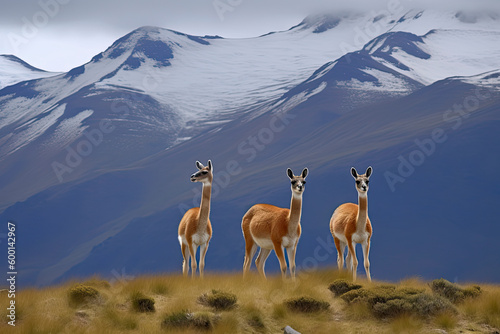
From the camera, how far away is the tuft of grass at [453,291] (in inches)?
795

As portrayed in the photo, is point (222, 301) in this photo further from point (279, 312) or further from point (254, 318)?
point (279, 312)

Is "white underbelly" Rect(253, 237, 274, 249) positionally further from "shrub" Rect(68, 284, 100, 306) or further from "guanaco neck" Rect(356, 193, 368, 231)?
"shrub" Rect(68, 284, 100, 306)

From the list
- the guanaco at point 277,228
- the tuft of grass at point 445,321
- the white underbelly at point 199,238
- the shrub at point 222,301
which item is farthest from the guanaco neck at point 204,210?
the tuft of grass at point 445,321

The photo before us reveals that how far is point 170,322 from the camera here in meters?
17.3

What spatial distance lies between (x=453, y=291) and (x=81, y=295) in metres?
11.0

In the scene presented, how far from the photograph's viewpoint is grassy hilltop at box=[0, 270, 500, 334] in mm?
17266

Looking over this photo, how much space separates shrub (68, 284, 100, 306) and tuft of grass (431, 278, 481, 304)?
1020cm

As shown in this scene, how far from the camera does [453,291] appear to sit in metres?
20.4

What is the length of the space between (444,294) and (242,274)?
648 cm

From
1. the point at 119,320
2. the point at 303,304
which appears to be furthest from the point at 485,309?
the point at 119,320

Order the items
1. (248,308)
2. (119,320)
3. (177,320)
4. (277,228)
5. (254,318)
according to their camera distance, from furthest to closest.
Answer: (277,228), (248,308), (254,318), (177,320), (119,320)

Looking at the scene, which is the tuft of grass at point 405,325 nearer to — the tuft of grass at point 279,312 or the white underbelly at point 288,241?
the tuft of grass at point 279,312

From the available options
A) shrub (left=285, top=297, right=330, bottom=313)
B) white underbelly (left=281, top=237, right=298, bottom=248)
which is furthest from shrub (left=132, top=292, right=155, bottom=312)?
white underbelly (left=281, top=237, right=298, bottom=248)

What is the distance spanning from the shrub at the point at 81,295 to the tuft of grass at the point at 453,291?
1020cm
